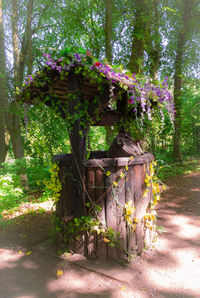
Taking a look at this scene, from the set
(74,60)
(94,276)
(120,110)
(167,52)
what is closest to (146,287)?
(94,276)

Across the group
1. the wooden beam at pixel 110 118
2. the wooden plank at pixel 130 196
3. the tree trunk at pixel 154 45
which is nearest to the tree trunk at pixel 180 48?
the tree trunk at pixel 154 45

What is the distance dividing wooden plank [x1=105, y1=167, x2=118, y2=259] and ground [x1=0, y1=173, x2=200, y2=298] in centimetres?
19

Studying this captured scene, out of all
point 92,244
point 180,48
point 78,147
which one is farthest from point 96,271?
point 180,48

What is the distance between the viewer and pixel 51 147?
733 cm

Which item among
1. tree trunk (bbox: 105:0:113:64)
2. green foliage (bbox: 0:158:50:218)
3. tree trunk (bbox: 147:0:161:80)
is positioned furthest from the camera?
tree trunk (bbox: 147:0:161:80)

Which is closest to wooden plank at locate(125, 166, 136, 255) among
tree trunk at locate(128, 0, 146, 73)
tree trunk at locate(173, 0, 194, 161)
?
tree trunk at locate(128, 0, 146, 73)

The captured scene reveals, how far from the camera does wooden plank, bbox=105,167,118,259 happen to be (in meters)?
2.83

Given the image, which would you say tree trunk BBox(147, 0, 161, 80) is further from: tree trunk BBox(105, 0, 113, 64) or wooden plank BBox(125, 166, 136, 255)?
wooden plank BBox(125, 166, 136, 255)

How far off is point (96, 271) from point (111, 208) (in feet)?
2.61

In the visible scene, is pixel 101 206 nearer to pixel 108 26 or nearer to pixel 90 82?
pixel 90 82

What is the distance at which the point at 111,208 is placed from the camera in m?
2.86

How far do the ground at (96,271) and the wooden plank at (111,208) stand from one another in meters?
0.19

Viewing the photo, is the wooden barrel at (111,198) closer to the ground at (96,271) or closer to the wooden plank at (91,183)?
the wooden plank at (91,183)

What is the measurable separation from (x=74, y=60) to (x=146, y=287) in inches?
112
